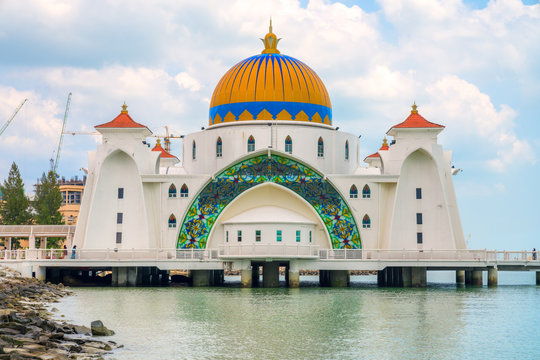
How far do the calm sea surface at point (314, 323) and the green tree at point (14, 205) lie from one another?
24.8 metres

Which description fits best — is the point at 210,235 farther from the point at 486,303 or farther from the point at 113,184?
the point at 486,303

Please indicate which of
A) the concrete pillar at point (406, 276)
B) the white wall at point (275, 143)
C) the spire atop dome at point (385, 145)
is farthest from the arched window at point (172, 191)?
the spire atop dome at point (385, 145)

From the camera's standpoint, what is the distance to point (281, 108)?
5484 centimetres

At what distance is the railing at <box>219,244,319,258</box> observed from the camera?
46062mm

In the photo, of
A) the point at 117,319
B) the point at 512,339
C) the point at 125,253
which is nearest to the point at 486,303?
the point at 512,339

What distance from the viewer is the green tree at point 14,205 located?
67.8m

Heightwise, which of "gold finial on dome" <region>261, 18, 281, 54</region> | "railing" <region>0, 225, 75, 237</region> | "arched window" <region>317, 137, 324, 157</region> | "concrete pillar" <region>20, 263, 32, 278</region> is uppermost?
"gold finial on dome" <region>261, 18, 281, 54</region>

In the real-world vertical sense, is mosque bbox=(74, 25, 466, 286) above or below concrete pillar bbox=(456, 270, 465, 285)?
above

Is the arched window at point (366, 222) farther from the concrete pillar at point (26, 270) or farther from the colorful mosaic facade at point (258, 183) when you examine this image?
the concrete pillar at point (26, 270)

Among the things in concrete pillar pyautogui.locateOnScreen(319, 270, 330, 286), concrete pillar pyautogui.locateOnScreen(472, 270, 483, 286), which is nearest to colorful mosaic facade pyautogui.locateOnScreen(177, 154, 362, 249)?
concrete pillar pyautogui.locateOnScreen(319, 270, 330, 286)

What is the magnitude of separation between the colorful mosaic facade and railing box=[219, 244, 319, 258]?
13.9ft

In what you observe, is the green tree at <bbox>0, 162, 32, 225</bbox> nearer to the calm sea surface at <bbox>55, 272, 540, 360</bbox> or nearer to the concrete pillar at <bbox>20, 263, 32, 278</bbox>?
the concrete pillar at <bbox>20, 263, 32, 278</bbox>

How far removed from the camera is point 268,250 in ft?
151

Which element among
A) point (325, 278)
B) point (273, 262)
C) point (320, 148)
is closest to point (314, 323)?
point (273, 262)
